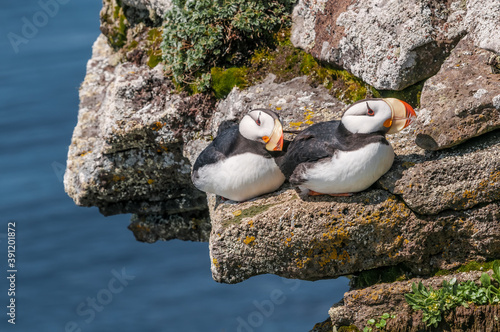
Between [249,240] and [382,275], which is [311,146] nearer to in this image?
[249,240]

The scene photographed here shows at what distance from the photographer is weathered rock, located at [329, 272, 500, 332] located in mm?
6145

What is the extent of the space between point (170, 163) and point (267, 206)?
2454 millimetres

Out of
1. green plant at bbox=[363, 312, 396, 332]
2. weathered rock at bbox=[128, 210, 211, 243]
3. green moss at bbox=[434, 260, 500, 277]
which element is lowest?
weathered rock at bbox=[128, 210, 211, 243]

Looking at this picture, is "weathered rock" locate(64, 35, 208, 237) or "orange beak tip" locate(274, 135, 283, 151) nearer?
"orange beak tip" locate(274, 135, 283, 151)

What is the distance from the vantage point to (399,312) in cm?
630

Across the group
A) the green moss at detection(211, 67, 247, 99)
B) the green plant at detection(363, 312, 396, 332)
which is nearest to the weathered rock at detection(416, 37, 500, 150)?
the green plant at detection(363, 312, 396, 332)

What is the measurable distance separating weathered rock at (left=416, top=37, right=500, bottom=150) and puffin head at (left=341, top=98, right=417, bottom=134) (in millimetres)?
260

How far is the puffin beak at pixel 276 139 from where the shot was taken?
609cm

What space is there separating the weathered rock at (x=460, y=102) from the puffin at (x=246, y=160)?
121cm

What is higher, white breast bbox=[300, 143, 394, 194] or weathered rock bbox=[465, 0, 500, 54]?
weathered rock bbox=[465, 0, 500, 54]

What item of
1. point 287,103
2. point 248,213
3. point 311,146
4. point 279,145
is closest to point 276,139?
point 279,145

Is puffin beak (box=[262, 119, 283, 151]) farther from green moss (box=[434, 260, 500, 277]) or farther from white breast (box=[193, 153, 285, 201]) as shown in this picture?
green moss (box=[434, 260, 500, 277])

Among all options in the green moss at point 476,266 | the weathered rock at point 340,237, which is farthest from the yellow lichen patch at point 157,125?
the green moss at point 476,266

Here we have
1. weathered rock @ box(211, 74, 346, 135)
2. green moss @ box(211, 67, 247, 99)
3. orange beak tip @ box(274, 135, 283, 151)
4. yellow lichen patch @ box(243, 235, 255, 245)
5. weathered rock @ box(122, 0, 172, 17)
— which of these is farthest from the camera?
weathered rock @ box(122, 0, 172, 17)
